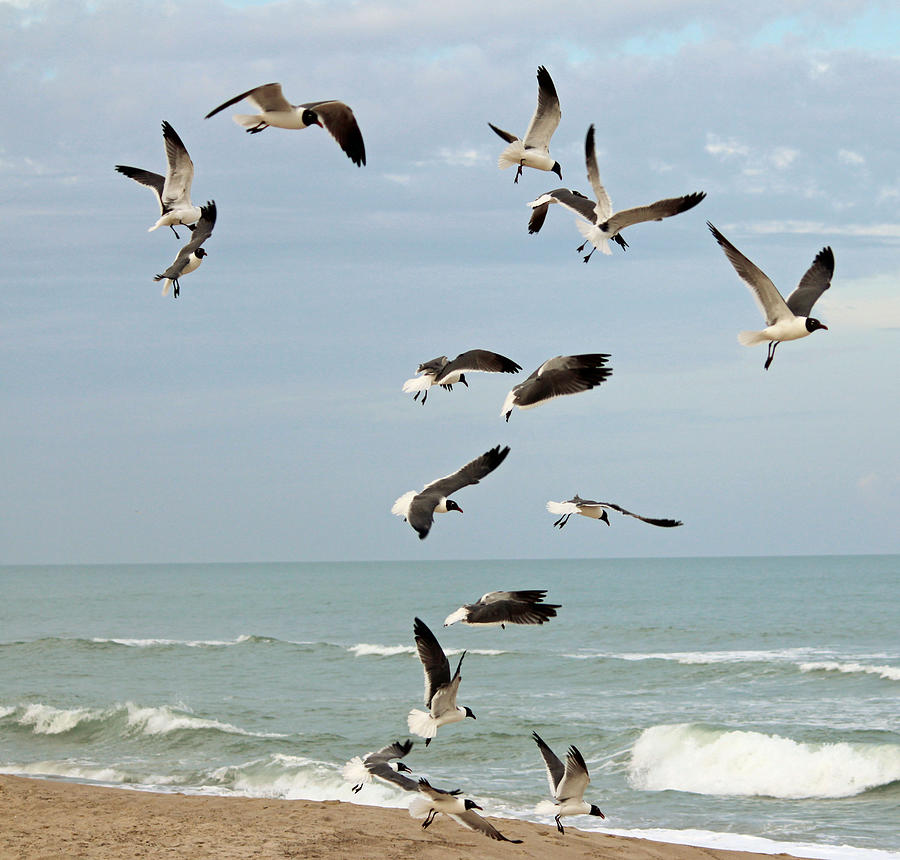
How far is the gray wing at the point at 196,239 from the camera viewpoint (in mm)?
8758

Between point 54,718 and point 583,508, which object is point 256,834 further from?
point 54,718

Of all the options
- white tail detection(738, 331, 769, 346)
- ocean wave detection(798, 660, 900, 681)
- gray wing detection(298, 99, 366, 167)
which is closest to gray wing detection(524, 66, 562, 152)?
gray wing detection(298, 99, 366, 167)

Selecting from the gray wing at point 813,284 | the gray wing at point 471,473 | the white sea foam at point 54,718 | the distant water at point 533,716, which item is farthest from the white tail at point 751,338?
the white sea foam at point 54,718

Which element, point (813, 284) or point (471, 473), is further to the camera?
point (813, 284)

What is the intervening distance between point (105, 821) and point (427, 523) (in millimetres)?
6664

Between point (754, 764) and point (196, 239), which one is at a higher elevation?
point (196, 239)

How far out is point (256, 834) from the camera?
1152 centimetres

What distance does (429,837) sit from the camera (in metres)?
11.6

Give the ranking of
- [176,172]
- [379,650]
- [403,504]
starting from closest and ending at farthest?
[403,504] < [176,172] < [379,650]

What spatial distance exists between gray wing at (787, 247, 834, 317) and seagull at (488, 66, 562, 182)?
2.35 meters

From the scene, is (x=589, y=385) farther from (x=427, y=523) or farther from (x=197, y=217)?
(x=197, y=217)

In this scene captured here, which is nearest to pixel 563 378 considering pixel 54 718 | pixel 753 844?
pixel 753 844

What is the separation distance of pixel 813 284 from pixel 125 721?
52.4 ft

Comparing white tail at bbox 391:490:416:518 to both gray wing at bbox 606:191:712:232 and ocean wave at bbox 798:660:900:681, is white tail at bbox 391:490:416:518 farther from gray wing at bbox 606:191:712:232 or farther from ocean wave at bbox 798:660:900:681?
ocean wave at bbox 798:660:900:681
